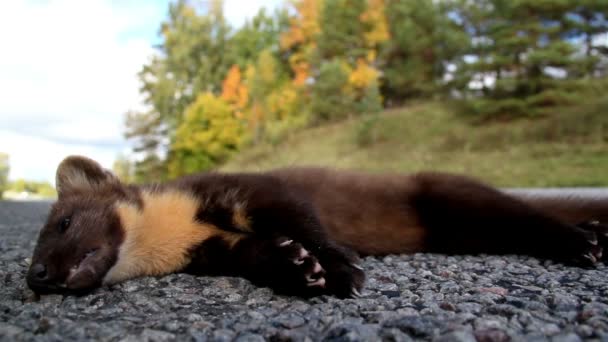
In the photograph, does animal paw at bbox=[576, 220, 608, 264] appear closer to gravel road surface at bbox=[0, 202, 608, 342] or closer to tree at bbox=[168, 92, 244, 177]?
gravel road surface at bbox=[0, 202, 608, 342]

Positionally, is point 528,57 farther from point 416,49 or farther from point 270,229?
point 270,229

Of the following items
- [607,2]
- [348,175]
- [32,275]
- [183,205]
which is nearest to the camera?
[32,275]

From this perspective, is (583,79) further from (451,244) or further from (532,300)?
(532,300)

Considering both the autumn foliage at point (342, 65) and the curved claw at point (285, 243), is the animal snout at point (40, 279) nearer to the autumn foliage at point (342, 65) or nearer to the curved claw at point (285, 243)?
the curved claw at point (285, 243)

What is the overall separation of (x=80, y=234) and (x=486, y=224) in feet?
9.28

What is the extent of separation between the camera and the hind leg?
11.8 feet

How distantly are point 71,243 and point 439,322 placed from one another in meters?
1.92

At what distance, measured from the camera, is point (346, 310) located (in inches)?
89.4

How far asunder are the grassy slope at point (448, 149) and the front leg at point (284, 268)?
707 centimetres

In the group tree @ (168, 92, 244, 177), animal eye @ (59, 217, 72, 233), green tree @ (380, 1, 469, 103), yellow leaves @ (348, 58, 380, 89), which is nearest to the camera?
animal eye @ (59, 217, 72, 233)

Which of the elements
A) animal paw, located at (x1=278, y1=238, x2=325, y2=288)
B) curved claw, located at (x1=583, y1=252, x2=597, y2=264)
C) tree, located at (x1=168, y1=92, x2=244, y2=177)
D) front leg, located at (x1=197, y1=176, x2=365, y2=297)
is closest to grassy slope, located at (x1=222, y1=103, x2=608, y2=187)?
tree, located at (x1=168, y1=92, x2=244, y2=177)

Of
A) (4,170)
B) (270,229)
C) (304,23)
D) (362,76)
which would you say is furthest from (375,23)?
(270,229)

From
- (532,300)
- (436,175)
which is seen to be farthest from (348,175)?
(532,300)

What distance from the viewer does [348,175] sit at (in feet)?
14.2
